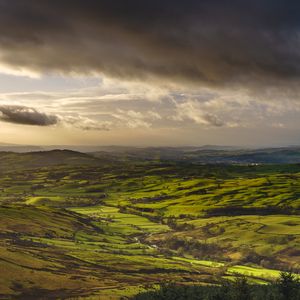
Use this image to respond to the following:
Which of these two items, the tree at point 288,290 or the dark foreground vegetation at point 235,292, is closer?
the dark foreground vegetation at point 235,292

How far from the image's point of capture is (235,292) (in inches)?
5399

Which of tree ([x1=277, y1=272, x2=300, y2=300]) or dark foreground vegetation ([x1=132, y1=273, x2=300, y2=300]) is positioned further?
tree ([x1=277, y1=272, x2=300, y2=300])

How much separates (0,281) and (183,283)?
7521cm

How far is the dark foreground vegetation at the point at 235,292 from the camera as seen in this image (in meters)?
136

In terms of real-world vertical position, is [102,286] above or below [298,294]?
below

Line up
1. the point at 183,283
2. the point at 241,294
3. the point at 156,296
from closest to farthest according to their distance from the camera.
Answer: the point at 241,294 → the point at 156,296 → the point at 183,283

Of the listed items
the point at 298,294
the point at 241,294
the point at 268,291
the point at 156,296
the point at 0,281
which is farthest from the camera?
the point at 0,281

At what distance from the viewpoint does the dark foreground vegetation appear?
445 ft

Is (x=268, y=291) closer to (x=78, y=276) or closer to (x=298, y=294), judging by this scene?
(x=298, y=294)

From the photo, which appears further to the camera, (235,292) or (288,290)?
(288,290)

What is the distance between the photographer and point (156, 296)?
152 metres

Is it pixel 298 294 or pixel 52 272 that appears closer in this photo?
pixel 298 294

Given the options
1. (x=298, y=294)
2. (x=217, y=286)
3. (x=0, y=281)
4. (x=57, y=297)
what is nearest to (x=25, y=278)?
(x=0, y=281)

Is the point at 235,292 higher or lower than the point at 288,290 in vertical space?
higher
